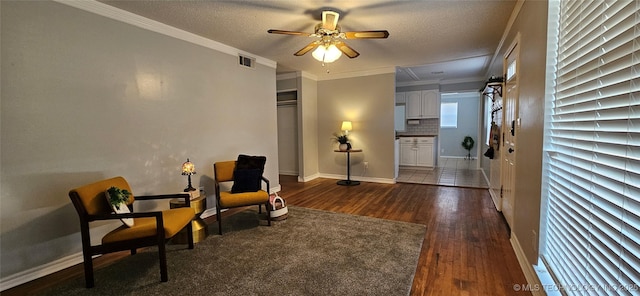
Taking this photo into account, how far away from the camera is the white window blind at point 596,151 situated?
94cm

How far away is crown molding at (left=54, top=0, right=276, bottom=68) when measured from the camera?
2.44m

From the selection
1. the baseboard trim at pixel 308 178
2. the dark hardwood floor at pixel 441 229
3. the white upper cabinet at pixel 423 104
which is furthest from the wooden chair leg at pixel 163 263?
the white upper cabinet at pixel 423 104

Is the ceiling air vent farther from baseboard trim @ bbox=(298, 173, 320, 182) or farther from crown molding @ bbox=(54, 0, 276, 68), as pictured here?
baseboard trim @ bbox=(298, 173, 320, 182)

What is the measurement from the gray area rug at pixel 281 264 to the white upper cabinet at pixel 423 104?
4647mm

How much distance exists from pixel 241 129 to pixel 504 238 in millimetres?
3676

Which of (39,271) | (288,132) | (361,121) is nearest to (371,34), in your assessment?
(361,121)

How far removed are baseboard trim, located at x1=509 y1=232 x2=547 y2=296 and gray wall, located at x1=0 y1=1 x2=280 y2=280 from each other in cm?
355

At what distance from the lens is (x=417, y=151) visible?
23.4ft

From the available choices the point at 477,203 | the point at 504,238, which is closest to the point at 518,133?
the point at 504,238

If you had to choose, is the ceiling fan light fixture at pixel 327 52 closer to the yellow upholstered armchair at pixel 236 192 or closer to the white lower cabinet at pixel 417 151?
the yellow upholstered armchair at pixel 236 192

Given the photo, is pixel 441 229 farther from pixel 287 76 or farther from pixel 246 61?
pixel 287 76

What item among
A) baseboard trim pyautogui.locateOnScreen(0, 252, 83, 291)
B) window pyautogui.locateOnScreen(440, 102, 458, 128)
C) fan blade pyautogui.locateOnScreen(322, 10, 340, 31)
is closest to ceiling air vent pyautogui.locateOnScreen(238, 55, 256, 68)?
fan blade pyautogui.locateOnScreen(322, 10, 340, 31)

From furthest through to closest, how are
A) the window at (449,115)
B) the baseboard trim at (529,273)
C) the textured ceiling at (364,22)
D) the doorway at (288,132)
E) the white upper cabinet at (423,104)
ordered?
the window at (449,115), the white upper cabinet at (423,104), the doorway at (288,132), the textured ceiling at (364,22), the baseboard trim at (529,273)

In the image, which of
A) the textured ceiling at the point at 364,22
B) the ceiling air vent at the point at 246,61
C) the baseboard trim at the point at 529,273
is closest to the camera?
the baseboard trim at the point at 529,273
